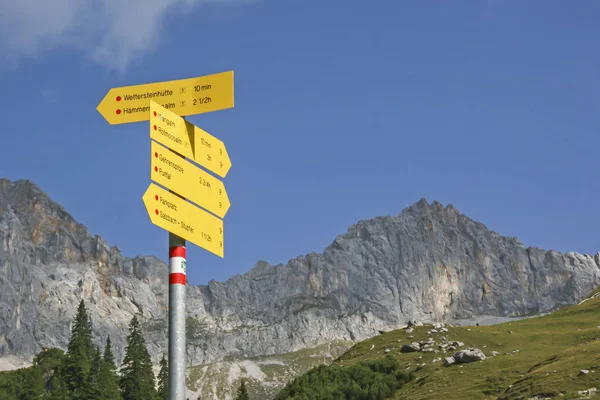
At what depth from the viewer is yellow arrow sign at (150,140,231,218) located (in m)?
14.0

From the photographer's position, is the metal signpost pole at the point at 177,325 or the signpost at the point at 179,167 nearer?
the metal signpost pole at the point at 177,325

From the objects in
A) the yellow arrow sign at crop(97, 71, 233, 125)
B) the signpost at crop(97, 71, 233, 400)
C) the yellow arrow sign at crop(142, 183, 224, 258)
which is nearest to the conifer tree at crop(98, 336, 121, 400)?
the yellow arrow sign at crop(97, 71, 233, 125)

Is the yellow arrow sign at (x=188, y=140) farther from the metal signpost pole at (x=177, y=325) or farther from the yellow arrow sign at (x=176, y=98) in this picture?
the metal signpost pole at (x=177, y=325)

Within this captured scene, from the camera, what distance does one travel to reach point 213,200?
49.2 feet

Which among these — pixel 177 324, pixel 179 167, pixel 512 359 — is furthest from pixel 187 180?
pixel 512 359

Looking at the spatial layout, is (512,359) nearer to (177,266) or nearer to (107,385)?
(107,385)

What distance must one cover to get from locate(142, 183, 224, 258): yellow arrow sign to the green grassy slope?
222ft

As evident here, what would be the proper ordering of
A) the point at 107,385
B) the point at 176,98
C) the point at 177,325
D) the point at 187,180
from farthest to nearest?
the point at 107,385
the point at 176,98
the point at 187,180
the point at 177,325

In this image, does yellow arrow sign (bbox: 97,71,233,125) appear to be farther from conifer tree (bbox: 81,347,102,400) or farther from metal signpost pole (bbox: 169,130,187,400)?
conifer tree (bbox: 81,347,102,400)

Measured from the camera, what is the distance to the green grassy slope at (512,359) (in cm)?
8450

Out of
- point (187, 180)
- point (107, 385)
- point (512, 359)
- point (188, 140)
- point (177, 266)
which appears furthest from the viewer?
point (107, 385)

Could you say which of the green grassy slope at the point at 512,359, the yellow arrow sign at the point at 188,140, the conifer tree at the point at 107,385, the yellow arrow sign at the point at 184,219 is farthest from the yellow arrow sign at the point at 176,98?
the conifer tree at the point at 107,385

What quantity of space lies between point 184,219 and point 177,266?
2.64 ft

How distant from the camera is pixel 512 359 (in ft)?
365
